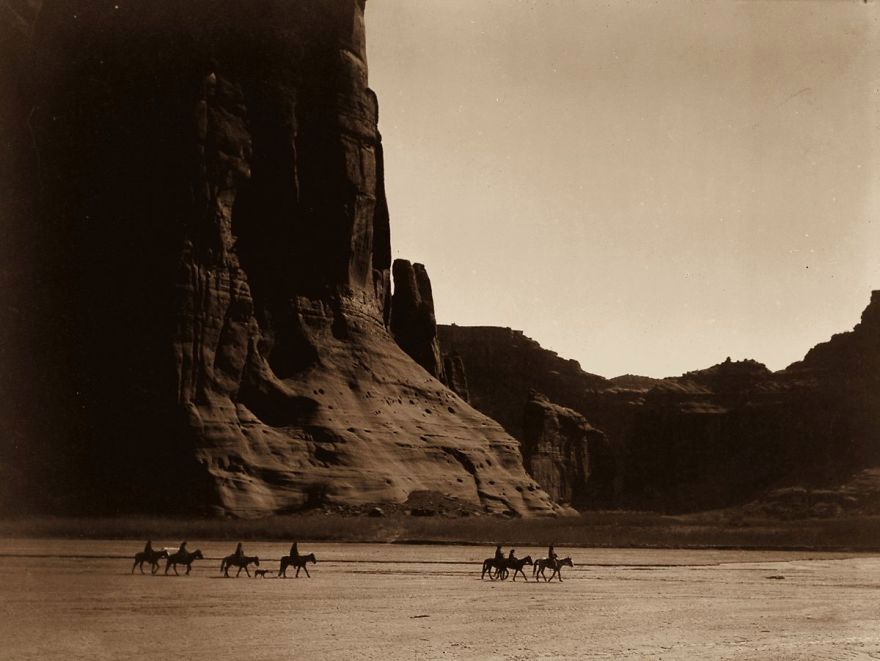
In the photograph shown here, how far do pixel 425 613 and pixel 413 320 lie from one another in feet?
285

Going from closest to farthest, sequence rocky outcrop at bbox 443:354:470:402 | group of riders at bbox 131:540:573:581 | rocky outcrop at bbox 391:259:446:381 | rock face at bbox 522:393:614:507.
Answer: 1. group of riders at bbox 131:540:573:581
2. rocky outcrop at bbox 391:259:446:381
3. rocky outcrop at bbox 443:354:470:402
4. rock face at bbox 522:393:614:507

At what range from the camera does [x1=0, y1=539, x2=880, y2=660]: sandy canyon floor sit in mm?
17641

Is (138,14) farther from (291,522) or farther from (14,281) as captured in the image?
(291,522)

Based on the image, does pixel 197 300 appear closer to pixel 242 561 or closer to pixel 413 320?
pixel 413 320

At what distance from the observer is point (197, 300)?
75.1 metres

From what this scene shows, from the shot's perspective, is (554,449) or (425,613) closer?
(425,613)

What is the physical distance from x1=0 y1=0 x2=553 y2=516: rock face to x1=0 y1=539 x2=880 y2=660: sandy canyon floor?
30.6 m

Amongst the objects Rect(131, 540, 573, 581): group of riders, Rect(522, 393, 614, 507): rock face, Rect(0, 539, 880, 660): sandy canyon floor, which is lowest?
Rect(0, 539, 880, 660): sandy canyon floor

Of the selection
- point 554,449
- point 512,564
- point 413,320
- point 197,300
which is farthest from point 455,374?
point 512,564

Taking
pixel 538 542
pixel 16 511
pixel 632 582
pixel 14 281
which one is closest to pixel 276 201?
pixel 14 281

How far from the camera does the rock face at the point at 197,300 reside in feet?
235

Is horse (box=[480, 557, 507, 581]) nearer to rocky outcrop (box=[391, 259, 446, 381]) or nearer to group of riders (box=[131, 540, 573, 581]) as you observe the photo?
group of riders (box=[131, 540, 573, 581])

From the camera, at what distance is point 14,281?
79062mm

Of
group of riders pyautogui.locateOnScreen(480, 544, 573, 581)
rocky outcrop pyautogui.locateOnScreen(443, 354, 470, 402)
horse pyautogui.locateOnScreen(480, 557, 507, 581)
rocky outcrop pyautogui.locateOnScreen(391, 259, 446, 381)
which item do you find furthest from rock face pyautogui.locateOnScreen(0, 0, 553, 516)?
rocky outcrop pyautogui.locateOnScreen(443, 354, 470, 402)
